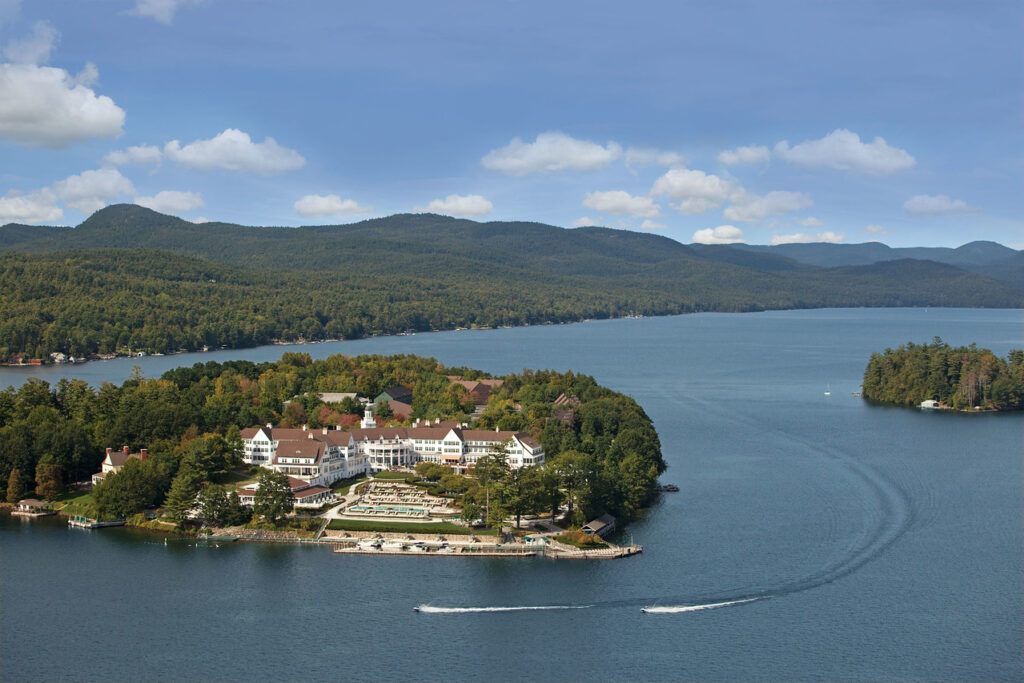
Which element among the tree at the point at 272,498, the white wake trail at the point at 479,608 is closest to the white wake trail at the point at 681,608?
the white wake trail at the point at 479,608

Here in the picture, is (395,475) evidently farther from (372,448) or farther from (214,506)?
(214,506)

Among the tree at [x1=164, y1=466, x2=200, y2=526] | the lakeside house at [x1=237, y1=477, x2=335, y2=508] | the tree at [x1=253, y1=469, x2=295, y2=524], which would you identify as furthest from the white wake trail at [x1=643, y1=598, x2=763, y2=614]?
the tree at [x1=164, y1=466, x2=200, y2=526]

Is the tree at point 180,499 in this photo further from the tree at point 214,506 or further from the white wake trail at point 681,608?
the white wake trail at point 681,608

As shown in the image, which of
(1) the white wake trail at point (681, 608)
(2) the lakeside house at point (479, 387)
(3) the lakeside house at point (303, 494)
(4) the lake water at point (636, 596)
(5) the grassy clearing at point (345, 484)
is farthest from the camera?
(2) the lakeside house at point (479, 387)

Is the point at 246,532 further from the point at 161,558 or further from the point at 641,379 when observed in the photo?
the point at 641,379

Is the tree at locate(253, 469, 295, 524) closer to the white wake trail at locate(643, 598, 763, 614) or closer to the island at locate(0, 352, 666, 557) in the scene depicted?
the island at locate(0, 352, 666, 557)

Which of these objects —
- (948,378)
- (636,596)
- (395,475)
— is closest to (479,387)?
(395,475)

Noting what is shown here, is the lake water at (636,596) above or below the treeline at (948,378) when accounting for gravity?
below
